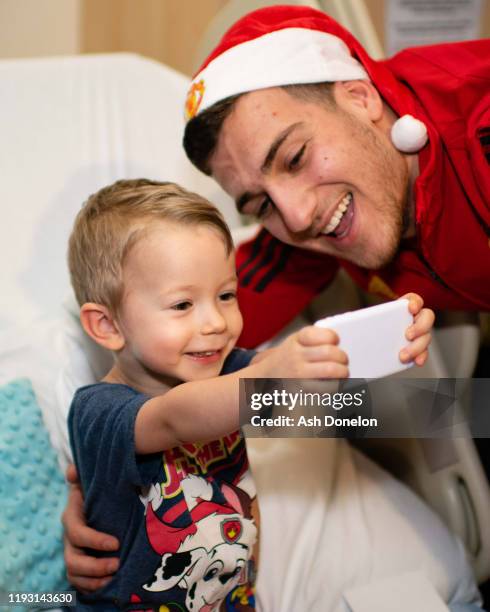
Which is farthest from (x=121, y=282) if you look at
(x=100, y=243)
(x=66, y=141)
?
(x=66, y=141)

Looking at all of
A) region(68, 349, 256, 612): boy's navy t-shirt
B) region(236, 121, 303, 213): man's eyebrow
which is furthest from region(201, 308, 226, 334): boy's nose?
region(236, 121, 303, 213): man's eyebrow

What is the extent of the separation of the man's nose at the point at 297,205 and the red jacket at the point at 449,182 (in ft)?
0.60

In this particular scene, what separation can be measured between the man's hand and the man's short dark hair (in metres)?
0.65

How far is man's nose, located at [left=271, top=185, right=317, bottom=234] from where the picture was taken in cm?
113

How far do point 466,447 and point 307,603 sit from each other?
41 cm

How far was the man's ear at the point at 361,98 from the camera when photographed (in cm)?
117

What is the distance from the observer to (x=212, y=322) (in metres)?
0.86

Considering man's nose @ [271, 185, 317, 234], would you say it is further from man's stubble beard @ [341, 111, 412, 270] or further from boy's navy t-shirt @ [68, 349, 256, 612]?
boy's navy t-shirt @ [68, 349, 256, 612]

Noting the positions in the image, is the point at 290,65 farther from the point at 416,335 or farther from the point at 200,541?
the point at 200,541

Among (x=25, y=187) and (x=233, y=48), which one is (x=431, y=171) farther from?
(x=25, y=187)

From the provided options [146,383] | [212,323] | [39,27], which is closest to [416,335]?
[212,323]

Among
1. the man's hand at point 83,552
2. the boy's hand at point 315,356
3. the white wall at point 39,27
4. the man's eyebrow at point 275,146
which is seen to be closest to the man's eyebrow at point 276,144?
the man's eyebrow at point 275,146

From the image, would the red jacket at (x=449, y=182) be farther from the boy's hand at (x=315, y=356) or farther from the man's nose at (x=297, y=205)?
the boy's hand at (x=315, y=356)

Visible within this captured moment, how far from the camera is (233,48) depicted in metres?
1.17
